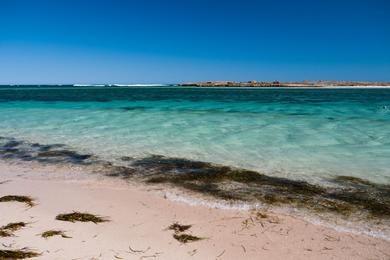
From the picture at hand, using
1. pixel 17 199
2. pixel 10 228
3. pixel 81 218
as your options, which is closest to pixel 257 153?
pixel 81 218

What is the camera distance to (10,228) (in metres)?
3.87

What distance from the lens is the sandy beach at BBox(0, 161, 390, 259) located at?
11.0 feet

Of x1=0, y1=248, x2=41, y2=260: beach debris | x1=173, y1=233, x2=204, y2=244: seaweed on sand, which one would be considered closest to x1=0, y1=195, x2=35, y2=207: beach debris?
x1=0, y1=248, x2=41, y2=260: beach debris

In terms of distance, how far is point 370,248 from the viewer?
351 centimetres

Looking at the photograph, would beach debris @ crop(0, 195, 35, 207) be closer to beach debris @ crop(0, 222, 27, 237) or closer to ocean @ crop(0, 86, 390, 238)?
beach debris @ crop(0, 222, 27, 237)

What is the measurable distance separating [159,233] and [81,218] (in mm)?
1091

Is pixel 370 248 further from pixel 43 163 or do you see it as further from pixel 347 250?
pixel 43 163

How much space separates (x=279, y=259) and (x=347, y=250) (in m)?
0.76

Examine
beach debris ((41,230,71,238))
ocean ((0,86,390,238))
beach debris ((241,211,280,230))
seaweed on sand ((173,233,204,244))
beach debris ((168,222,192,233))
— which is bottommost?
ocean ((0,86,390,238))

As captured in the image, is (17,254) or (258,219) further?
(258,219)

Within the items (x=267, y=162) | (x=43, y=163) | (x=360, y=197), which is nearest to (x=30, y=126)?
(x=43, y=163)

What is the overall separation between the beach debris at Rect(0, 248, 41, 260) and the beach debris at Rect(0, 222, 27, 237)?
1.25 ft

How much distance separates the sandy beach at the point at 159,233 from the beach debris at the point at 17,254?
0.08m

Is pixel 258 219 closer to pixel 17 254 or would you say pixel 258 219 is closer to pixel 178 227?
pixel 178 227
